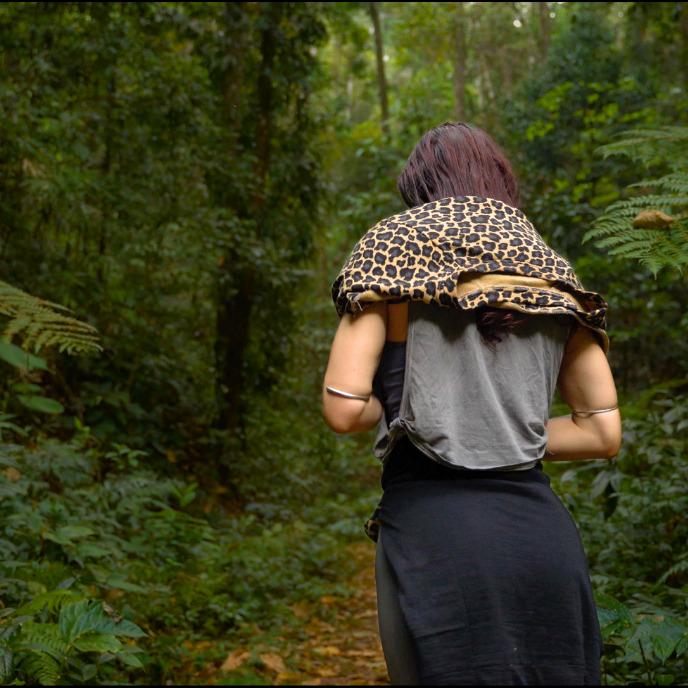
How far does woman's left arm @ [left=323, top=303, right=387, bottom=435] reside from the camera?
1620 mm

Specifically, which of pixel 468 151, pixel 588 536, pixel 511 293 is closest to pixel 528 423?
pixel 511 293

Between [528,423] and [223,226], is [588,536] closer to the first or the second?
[528,423]

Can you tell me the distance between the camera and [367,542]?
746cm

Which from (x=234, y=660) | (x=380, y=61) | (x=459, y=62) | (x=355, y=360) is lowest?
(x=234, y=660)

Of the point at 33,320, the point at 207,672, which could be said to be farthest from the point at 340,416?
the point at 207,672

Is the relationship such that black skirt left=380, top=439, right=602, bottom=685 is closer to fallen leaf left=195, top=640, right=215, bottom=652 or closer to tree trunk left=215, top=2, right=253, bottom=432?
fallen leaf left=195, top=640, right=215, bottom=652

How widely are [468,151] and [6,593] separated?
8.51ft

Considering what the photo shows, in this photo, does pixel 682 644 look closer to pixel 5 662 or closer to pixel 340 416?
pixel 340 416

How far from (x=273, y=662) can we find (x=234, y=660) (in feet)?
0.79

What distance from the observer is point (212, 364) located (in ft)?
25.2

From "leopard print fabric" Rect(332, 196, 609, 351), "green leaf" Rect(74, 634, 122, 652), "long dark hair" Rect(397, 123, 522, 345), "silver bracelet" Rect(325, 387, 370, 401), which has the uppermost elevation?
"long dark hair" Rect(397, 123, 522, 345)

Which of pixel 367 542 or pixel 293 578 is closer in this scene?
pixel 293 578

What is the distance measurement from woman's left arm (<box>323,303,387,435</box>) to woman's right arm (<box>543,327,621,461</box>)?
21.0 inches

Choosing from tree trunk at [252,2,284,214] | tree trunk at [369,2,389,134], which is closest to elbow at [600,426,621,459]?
tree trunk at [252,2,284,214]
